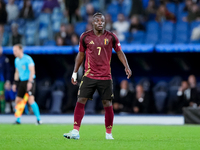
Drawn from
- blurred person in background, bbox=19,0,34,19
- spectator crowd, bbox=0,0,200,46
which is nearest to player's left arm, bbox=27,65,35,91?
spectator crowd, bbox=0,0,200,46

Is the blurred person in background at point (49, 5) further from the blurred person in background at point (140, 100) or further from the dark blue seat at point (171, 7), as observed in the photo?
the blurred person in background at point (140, 100)

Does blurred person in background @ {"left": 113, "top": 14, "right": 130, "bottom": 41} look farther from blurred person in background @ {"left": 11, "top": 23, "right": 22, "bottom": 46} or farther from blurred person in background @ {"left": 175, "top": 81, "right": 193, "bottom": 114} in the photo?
blurred person in background @ {"left": 11, "top": 23, "right": 22, "bottom": 46}

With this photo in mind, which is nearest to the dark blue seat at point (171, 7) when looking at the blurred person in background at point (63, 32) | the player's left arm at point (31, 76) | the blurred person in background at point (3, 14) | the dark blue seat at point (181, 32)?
the dark blue seat at point (181, 32)

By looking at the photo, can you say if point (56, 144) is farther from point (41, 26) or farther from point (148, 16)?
point (41, 26)

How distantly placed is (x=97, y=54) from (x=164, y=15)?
11234 millimetres

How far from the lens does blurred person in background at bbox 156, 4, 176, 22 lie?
701 inches

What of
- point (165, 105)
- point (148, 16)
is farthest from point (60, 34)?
point (165, 105)

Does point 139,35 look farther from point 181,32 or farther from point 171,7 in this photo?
point 171,7

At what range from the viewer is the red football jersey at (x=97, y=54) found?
284 inches

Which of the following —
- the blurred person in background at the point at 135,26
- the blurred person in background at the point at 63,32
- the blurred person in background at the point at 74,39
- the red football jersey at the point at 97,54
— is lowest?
the red football jersey at the point at 97,54

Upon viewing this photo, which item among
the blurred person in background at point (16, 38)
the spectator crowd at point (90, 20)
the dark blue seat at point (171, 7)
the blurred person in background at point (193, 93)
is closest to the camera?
the blurred person in background at point (193, 93)

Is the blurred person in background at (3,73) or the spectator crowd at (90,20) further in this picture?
the spectator crowd at (90,20)

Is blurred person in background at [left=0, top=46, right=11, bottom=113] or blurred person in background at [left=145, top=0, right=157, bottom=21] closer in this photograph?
blurred person in background at [left=0, top=46, right=11, bottom=113]

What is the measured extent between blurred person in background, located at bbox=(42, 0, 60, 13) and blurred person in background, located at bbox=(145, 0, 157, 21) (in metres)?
4.35
